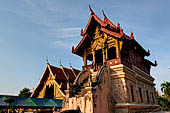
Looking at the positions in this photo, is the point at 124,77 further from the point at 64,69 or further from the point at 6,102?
the point at 64,69

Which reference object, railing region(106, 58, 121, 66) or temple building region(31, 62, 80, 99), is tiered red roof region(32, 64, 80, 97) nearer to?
temple building region(31, 62, 80, 99)

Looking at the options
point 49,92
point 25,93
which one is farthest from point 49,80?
point 25,93

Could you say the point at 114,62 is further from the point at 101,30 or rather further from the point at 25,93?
the point at 25,93

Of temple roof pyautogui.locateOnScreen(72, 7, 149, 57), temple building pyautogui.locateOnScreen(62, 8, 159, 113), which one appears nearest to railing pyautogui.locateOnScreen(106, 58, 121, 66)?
temple building pyautogui.locateOnScreen(62, 8, 159, 113)

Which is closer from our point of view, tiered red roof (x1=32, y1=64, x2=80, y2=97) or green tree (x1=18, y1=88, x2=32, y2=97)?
tiered red roof (x1=32, y1=64, x2=80, y2=97)

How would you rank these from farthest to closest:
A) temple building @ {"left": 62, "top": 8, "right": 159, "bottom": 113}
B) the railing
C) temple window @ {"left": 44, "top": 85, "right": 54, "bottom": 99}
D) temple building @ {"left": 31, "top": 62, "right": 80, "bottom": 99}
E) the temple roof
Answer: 1. temple window @ {"left": 44, "top": 85, "right": 54, "bottom": 99}
2. temple building @ {"left": 31, "top": 62, "right": 80, "bottom": 99}
3. the temple roof
4. the railing
5. temple building @ {"left": 62, "top": 8, "right": 159, "bottom": 113}

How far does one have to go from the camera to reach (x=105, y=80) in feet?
36.8

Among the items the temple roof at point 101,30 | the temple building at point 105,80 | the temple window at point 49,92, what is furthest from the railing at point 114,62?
the temple window at point 49,92

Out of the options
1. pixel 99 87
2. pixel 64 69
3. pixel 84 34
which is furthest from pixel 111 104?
pixel 64 69

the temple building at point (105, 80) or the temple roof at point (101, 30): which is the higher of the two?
the temple roof at point (101, 30)

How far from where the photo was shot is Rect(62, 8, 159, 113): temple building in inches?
378

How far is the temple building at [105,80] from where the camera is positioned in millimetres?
9609

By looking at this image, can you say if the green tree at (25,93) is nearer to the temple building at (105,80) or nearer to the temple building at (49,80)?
the temple building at (49,80)

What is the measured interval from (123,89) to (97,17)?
681 cm
